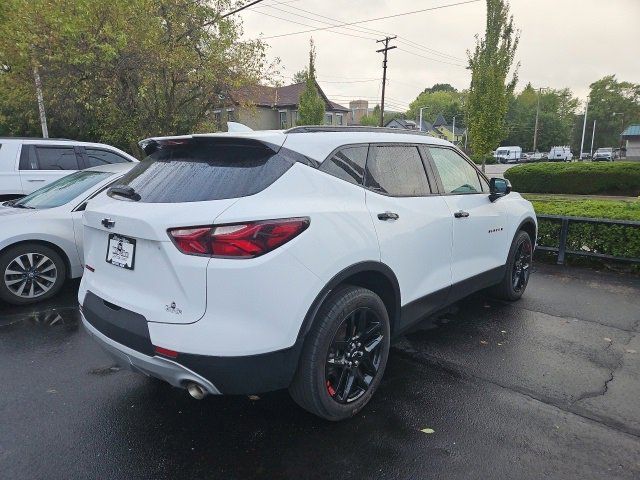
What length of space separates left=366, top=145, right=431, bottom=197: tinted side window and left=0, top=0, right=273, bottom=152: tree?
1128cm

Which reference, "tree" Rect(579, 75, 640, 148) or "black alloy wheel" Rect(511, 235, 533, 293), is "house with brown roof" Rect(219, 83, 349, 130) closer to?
"black alloy wheel" Rect(511, 235, 533, 293)

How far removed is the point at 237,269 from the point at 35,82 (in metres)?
14.9

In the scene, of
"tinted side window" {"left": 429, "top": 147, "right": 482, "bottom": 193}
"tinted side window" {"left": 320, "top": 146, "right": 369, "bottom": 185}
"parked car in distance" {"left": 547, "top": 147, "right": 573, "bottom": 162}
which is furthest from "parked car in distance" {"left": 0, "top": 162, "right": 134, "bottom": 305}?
"parked car in distance" {"left": 547, "top": 147, "right": 573, "bottom": 162}

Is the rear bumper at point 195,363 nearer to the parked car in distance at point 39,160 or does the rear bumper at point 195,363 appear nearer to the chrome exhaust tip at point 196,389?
the chrome exhaust tip at point 196,389

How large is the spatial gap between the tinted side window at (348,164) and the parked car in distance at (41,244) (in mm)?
3645

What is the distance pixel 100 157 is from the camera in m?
8.47

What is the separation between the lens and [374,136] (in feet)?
10.6

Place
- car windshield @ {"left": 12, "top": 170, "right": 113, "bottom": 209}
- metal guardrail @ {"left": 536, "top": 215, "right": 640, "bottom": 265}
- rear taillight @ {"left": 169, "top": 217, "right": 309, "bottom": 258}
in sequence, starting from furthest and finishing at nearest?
metal guardrail @ {"left": 536, "top": 215, "right": 640, "bottom": 265}, car windshield @ {"left": 12, "top": 170, "right": 113, "bottom": 209}, rear taillight @ {"left": 169, "top": 217, "right": 309, "bottom": 258}

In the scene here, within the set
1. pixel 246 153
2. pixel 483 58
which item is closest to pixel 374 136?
pixel 246 153

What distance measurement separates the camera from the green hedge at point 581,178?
1925 cm

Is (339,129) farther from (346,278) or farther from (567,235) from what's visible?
(567,235)

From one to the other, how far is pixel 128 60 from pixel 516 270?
12.4 meters

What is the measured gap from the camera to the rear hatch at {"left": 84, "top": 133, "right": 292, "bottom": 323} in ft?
7.39

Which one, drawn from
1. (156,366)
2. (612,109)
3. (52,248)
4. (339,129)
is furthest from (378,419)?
(612,109)
